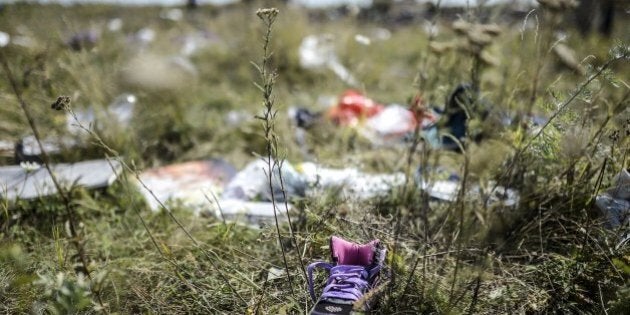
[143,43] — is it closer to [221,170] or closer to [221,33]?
[221,33]

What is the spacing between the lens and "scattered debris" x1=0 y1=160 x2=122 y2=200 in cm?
205

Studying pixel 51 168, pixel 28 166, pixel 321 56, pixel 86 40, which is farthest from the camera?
pixel 321 56

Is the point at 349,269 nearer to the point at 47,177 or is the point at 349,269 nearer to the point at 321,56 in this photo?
the point at 47,177

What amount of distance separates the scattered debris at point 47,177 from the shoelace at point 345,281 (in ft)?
3.96

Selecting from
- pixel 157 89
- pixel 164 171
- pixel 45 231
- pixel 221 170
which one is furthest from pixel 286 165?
pixel 157 89

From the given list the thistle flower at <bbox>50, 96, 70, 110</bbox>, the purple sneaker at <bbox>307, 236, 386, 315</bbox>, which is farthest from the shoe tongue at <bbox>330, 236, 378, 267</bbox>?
the thistle flower at <bbox>50, 96, 70, 110</bbox>

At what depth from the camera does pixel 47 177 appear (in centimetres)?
227

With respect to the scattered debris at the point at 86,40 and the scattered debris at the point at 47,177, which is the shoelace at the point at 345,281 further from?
the scattered debris at the point at 86,40

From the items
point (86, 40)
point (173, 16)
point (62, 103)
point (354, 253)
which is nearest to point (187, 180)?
point (62, 103)

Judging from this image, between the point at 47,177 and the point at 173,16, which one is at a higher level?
the point at 173,16

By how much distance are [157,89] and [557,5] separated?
2733 millimetres

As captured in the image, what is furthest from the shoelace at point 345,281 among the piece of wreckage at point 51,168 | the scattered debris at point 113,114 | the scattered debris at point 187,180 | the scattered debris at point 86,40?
the scattered debris at point 86,40

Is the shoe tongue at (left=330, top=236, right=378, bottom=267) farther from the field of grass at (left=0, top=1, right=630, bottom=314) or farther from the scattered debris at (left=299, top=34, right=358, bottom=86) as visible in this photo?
the scattered debris at (left=299, top=34, right=358, bottom=86)

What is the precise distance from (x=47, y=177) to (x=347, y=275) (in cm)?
175
